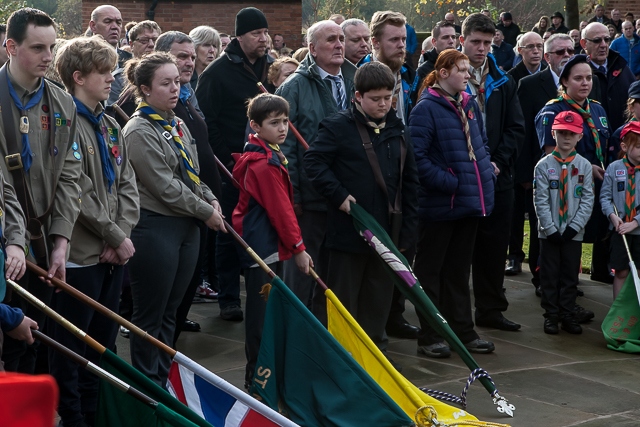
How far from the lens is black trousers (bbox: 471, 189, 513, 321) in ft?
27.3

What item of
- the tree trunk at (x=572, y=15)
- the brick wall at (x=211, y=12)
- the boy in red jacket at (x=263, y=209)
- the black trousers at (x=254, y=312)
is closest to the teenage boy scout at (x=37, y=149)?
the boy in red jacket at (x=263, y=209)

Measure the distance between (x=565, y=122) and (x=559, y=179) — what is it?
0.49 meters

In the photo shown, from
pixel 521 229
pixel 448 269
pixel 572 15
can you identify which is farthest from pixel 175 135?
→ pixel 572 15

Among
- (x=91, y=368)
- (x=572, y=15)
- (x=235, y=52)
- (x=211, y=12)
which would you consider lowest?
(x=91, y=368)

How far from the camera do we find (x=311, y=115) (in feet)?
24.0

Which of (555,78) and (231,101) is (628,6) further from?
(231,101)

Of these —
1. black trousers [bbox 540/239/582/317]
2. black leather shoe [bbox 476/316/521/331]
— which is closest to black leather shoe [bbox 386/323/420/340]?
black leather shoe [bbox 476/316/521/331]

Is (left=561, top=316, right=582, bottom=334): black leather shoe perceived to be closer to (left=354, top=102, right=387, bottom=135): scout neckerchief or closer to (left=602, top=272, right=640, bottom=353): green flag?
(left=602, top=272, right=640, bottom=353): green flag

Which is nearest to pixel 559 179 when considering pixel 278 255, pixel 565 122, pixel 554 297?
pixel 565 122

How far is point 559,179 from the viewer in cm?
843

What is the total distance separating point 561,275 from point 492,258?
24.6 inches

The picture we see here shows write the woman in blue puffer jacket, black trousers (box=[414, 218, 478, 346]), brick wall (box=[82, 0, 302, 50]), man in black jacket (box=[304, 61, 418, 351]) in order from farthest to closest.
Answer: brick wall (box=[82, 0, 302, 50]) < black trousers (box=[414, 218, 478, 346]) < the woman in blue puffer jacket < man in black jacket (box=[304, 61, 418, 351])

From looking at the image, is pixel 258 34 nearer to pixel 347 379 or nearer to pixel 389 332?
pixel 389 332

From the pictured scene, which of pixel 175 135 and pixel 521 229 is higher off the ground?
pixel 175 135
